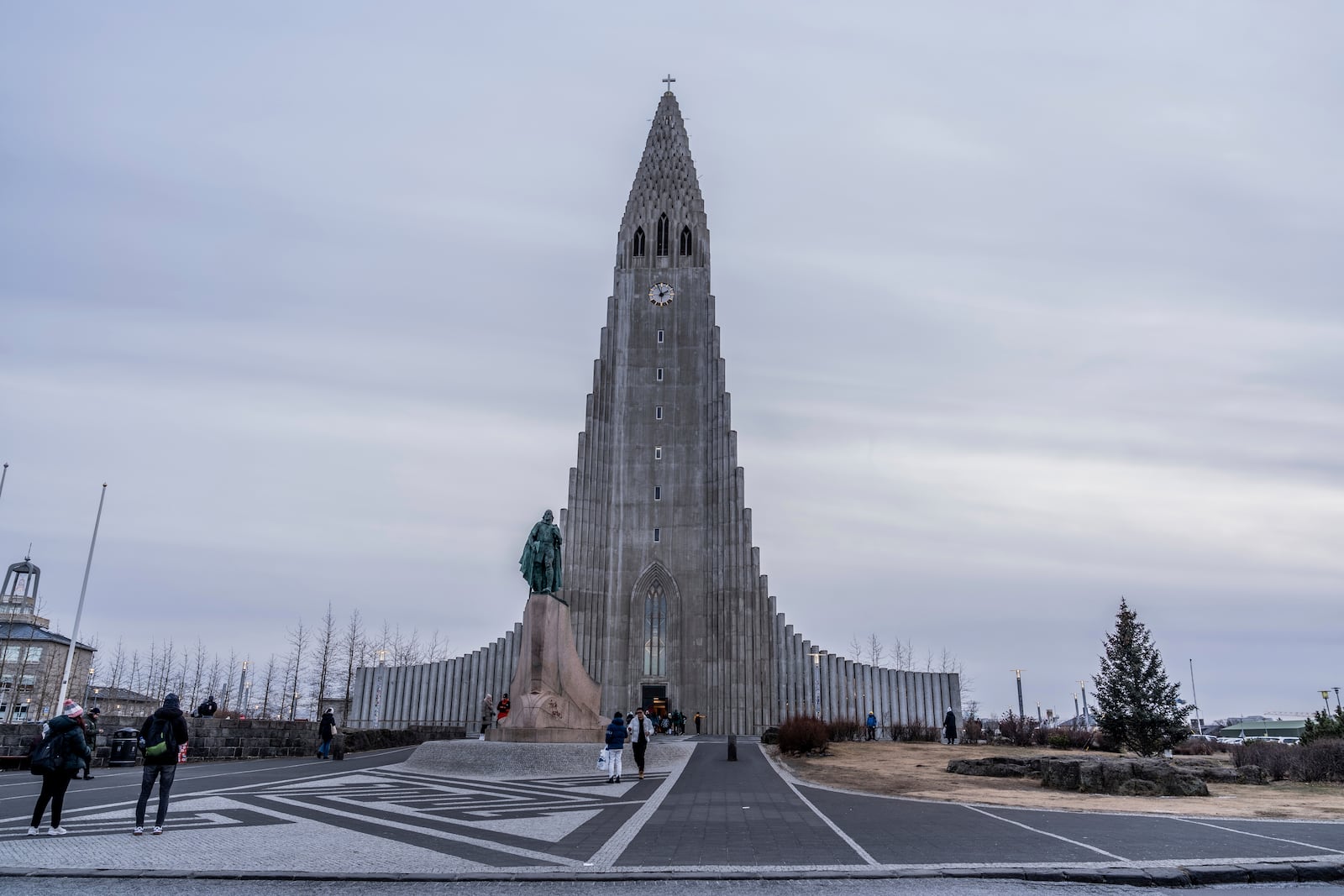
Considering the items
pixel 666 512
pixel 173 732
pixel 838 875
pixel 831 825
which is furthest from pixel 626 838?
pixel 666 512

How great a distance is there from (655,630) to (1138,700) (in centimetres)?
2631

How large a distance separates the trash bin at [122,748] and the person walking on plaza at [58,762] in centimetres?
1265

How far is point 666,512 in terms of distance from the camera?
5256 centimetres

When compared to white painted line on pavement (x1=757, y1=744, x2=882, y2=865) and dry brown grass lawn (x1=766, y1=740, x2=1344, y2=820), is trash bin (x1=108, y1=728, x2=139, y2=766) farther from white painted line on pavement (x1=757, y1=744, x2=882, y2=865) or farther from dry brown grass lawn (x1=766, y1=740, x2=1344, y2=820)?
dry brown grass lawn (x1=766, y1=740, x2=1344, y2=820)

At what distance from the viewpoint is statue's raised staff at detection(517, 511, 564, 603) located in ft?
80.2

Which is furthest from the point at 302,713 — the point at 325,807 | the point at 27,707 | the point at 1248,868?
the point at 1248,868

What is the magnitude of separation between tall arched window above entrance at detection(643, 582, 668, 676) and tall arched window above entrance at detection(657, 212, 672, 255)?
73.5 feet

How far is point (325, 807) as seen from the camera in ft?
44.2

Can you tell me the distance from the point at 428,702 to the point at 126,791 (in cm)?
3846

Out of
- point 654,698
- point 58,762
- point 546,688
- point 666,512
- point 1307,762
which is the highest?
point 666,512

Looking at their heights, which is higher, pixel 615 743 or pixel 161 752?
pixel 161 752

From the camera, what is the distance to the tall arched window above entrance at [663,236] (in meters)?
58.1

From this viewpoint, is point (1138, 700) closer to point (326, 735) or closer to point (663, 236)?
point (326, 735)

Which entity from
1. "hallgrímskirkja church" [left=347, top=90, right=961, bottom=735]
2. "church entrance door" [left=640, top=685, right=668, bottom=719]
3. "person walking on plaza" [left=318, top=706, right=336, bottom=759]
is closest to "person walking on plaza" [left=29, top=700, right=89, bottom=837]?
"person walking on plaza" [left=318, top=706, right=336, bottom=759]
